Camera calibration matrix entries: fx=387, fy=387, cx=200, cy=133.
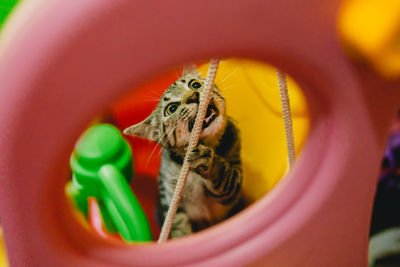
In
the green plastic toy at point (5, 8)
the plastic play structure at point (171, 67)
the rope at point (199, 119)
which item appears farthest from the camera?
the green plastic toy at point (5, 8)

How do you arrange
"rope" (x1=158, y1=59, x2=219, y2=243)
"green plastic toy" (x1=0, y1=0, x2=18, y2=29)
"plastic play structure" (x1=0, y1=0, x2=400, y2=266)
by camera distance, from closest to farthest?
"plastic play structure" (x1=0, y1=0, x2=400, y2=266) → "rope" (x1=158, y1=59, x2=219, y2=243) → "green plastic toy" (x1=0, y1=0, x2=18, y2=29)

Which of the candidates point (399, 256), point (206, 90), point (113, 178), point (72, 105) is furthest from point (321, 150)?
point (399, 256)

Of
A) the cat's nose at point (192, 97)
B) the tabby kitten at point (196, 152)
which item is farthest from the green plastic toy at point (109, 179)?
the cat's nose at point (192, 97)

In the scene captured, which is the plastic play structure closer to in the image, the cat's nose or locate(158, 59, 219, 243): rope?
locate(158, 59, 219, 243): rope

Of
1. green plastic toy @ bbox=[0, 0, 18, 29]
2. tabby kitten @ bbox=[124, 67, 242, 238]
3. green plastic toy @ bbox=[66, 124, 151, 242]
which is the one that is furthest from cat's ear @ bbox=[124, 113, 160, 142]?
green plastic toy @ bbox=[0, 0, 18, 29]

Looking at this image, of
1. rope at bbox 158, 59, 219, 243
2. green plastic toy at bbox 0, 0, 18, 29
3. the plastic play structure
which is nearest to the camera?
the plastic play structure

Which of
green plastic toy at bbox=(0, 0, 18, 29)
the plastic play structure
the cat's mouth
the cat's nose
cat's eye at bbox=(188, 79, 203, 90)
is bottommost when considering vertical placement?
the plastic play structure

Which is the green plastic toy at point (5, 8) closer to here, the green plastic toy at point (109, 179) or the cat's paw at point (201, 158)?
the green plastic toy at point (109, 179)
